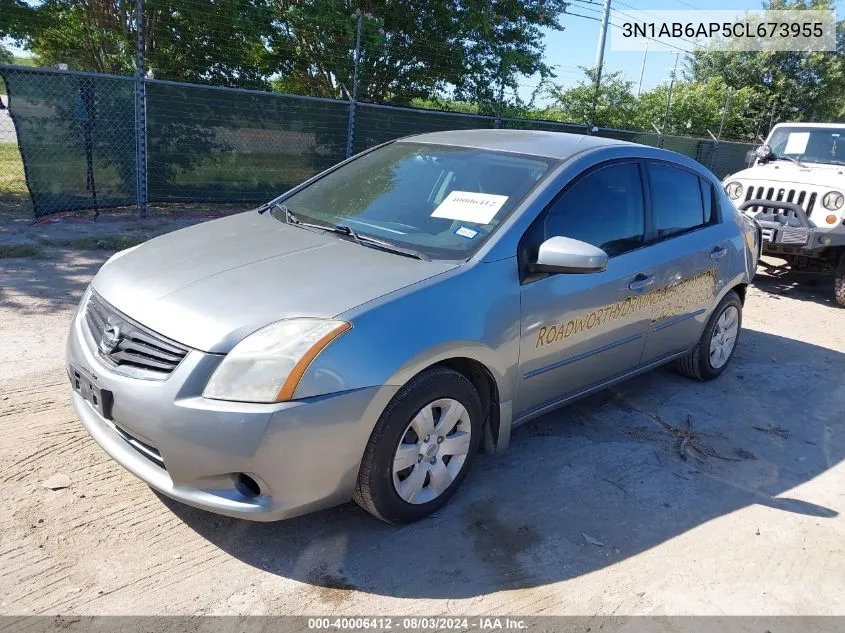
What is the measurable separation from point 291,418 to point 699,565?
1877 millimetres

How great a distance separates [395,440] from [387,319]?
487 mm

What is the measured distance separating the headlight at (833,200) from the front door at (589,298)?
492 centimetres

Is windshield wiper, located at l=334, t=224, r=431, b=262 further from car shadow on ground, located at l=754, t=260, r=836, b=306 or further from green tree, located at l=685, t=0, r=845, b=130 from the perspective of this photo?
green tree, located at l=685, t=0, r=845, b=130

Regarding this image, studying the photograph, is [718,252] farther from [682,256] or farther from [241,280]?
[241,280]

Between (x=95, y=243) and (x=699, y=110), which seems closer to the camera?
(x=95, y=243)

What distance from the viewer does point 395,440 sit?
267 cm

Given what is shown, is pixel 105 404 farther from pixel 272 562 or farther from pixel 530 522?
pixel 530 522

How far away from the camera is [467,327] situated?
112 inches

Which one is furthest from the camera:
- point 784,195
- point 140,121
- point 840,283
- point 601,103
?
point 601,103

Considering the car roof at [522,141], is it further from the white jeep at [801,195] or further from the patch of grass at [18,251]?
the white jeep at [801,195]

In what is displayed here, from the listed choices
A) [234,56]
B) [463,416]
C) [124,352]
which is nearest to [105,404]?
[124,352]

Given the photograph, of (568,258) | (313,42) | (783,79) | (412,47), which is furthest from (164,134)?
(783,79)

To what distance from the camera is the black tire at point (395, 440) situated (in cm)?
263

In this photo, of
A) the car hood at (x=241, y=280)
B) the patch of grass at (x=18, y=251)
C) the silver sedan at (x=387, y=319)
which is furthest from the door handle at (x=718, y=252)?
the patch of grass at (x=18, y=251)
